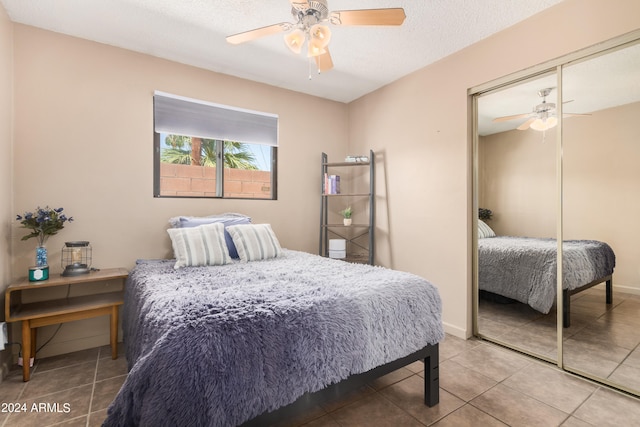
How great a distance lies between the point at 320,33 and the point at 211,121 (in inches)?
68.4

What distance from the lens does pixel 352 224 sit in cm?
371

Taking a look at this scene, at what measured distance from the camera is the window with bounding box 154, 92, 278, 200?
9.38 ft

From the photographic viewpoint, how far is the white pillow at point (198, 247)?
2328 millimetres

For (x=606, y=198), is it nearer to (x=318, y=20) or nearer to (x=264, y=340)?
(x=318, y=20)

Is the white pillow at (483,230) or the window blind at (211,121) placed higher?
the window blind at (211,121)

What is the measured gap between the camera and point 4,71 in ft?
6.85

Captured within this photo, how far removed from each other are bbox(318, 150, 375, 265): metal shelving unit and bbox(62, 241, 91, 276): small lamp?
7.47 ft

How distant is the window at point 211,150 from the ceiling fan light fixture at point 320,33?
1678 mm

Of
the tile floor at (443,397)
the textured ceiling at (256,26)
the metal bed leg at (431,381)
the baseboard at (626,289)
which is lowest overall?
the tile floor at (443,397)

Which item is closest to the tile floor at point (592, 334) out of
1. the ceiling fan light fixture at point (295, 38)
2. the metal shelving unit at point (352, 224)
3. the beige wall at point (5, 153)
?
the metal shelving unit at point (352, 224)

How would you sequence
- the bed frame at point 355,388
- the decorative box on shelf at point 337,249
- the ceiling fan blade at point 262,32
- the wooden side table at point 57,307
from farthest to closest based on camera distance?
the decorative box on shelf at point 337,249
the wooden side table at point 57,307
the ceiling fan blade at point 262,32
the bed frame at point 355,388

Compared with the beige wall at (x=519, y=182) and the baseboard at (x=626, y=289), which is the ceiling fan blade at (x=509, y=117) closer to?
the beige wall at (x=519, y=182)

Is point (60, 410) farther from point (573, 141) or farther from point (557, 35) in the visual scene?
point (557, 35)

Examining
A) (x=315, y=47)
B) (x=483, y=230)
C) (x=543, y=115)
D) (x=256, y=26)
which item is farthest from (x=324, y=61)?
(x=483, y=230)
